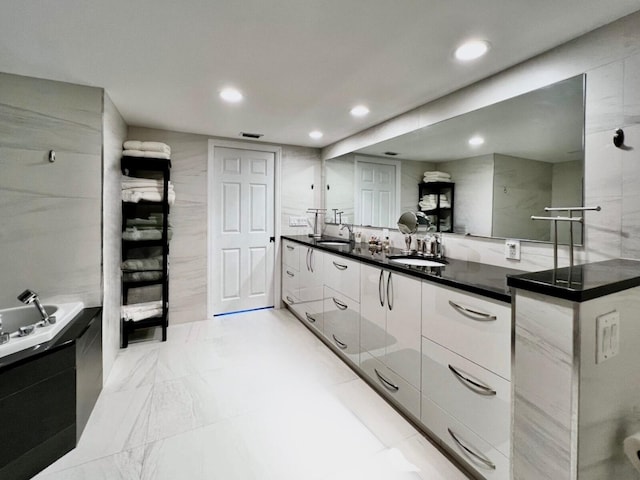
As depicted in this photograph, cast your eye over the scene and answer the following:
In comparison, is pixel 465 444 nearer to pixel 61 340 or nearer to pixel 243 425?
pixel 243 425

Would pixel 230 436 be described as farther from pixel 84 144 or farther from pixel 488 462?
pixel 84 144

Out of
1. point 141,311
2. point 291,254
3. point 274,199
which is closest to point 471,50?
point 291,254

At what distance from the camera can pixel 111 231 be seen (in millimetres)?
2436

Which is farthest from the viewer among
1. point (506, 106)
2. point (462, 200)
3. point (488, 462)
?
point (462, 200)

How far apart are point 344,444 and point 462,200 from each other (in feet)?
5.65

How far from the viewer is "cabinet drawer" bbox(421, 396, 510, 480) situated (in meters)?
1.29

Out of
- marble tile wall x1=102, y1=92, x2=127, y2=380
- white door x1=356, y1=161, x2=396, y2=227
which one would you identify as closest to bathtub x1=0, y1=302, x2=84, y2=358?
marble tile wall x1=102, y1=92, x2=127, y2=380

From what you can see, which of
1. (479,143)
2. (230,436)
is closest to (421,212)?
(479,143)

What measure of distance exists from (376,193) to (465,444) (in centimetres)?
220

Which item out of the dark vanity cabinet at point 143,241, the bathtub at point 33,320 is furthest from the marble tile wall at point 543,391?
the dark vanity cabinet at point 143,241

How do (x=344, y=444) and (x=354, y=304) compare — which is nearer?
(x=344, y=444)

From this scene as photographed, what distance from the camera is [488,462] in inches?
52.2

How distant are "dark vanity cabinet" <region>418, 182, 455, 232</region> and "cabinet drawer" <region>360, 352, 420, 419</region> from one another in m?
1.10

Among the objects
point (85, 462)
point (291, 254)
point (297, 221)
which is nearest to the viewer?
point (85, 462)
